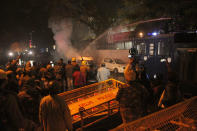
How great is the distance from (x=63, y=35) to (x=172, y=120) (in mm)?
26275

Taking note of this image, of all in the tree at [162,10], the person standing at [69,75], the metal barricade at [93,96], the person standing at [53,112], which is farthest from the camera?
the tree at [162,10]

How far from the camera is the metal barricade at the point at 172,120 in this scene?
248cm

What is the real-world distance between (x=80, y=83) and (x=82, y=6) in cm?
1930

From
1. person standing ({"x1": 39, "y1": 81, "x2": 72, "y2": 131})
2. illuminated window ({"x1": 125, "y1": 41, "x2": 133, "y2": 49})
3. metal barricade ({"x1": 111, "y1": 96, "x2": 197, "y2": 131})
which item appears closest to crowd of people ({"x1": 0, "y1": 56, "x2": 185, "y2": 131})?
person standing ({"x1": 39, "y1": 81, "x2": 72, "y2": 131})

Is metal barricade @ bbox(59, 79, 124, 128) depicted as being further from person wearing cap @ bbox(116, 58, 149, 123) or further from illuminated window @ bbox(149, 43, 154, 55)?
illuminated window @ bbox(149, 43, 154, 55)

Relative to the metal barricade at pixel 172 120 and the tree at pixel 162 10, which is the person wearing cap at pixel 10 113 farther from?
the tree at pixel 162 10

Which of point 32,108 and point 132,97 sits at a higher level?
point 132,97

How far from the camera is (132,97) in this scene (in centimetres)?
293

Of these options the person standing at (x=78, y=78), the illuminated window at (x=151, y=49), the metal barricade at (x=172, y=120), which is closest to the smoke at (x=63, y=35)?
the illuminated window at (x=151, y=49)

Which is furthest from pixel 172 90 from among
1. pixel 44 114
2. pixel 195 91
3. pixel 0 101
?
pixel 195 91

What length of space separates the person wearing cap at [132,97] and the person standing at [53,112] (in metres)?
1.08

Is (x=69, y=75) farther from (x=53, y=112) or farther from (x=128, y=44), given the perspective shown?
(x=128, y=44)

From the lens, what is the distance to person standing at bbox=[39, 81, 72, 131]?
270 cm

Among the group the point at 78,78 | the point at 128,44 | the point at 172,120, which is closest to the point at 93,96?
the point at 78,78
